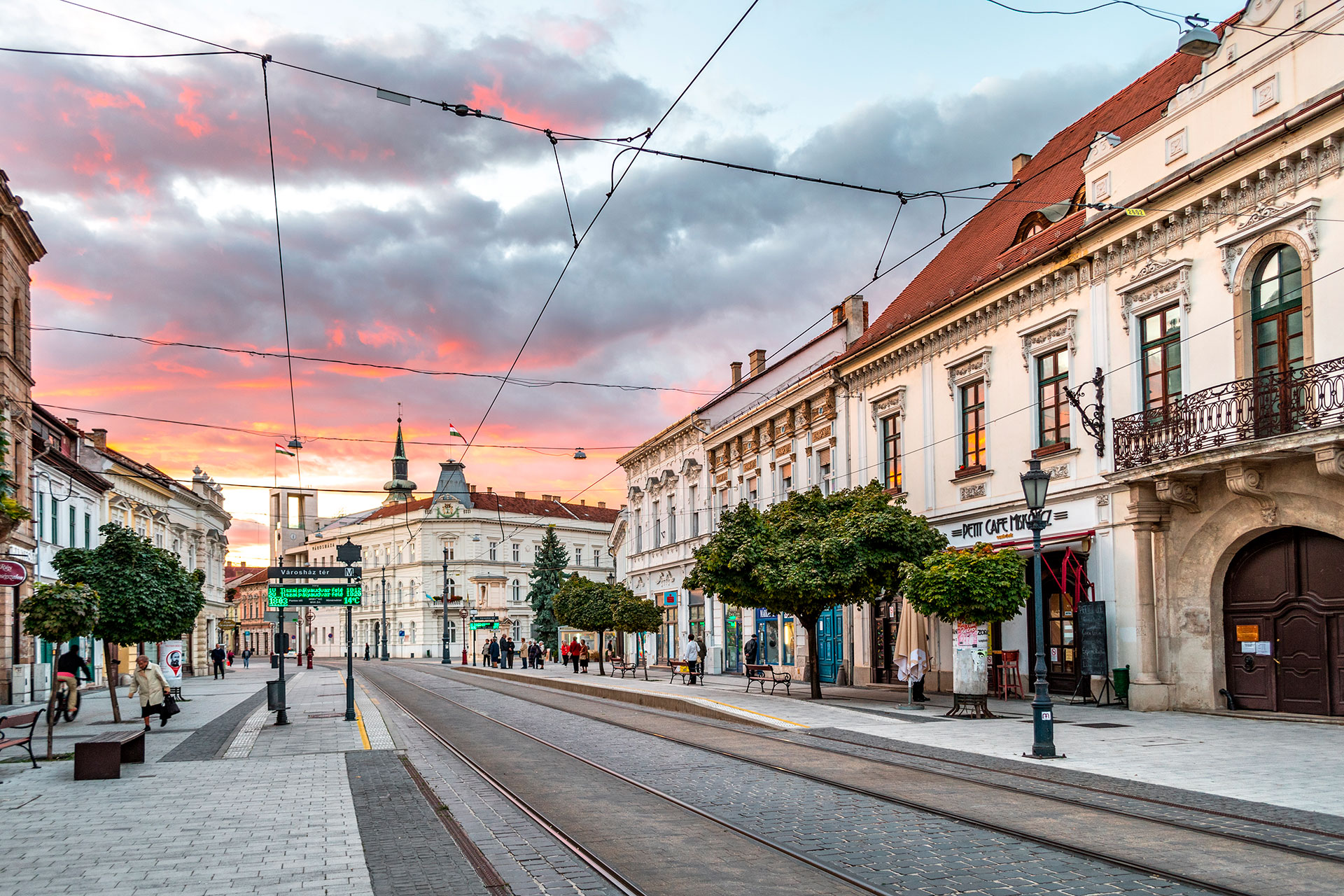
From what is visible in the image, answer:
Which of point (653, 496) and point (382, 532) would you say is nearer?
point (653, 496)

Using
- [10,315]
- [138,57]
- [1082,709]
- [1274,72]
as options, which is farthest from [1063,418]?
[10,315]

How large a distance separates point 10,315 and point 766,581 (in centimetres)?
2038

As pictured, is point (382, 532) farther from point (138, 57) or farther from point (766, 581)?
point (138, 57)

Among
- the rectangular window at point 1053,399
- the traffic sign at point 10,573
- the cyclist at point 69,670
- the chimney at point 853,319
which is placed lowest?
the cyclist at point 69,670

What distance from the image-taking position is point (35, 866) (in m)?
8.23

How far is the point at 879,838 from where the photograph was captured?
9133mm

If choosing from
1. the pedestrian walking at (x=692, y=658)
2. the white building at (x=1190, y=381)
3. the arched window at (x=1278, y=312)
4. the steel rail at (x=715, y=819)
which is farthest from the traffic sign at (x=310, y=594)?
the arched window at (x=1278, y=312)

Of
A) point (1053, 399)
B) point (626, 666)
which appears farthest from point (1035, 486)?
point (626, 666)

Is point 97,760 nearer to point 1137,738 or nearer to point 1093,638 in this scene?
point 1137,738

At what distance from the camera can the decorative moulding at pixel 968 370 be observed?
26344 millimetres

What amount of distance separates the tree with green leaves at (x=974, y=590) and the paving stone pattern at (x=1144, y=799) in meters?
5.05

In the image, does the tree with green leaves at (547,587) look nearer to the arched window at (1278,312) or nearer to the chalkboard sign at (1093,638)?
the chalkboard sign at (1093,638)

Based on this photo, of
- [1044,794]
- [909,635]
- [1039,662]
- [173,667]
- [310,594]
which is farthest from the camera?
[173,667]

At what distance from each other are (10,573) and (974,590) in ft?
51.0
